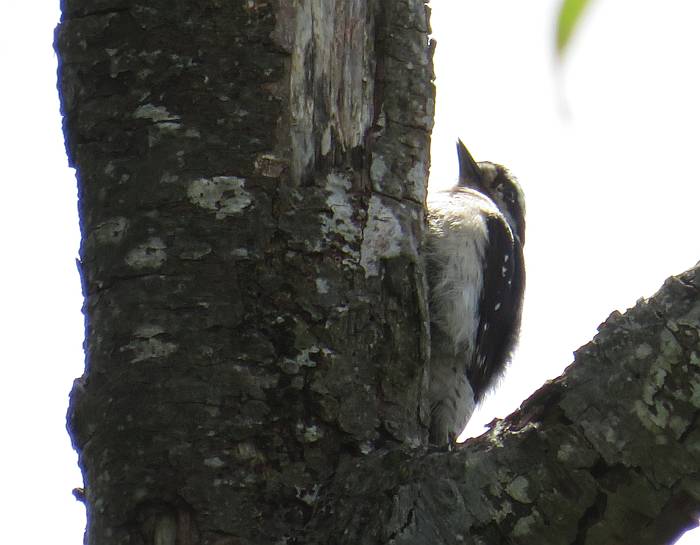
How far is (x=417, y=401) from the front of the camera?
273 centimetres

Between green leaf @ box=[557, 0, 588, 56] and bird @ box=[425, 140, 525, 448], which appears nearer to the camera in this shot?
green leaf @ box=[557, 0, 588, 56]

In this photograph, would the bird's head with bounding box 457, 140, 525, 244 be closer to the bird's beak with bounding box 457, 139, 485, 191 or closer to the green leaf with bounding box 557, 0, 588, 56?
the bird's beak with bounding box 457, 139, 485, 191

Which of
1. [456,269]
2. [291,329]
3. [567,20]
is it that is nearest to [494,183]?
[456,269]

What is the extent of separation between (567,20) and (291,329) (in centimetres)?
169

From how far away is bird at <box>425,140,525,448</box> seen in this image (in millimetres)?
4371

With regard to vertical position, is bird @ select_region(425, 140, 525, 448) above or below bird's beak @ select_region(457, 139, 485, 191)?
below

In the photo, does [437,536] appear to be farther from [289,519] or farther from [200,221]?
[200,221]

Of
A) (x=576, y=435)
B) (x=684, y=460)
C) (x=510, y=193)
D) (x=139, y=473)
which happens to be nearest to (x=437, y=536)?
(x=576, y=435)

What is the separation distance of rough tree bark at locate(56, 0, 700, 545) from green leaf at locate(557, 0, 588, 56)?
1.13 meters

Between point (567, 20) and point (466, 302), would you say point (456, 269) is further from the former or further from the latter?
point (567, 20)

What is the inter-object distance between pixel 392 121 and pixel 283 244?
0.66 m

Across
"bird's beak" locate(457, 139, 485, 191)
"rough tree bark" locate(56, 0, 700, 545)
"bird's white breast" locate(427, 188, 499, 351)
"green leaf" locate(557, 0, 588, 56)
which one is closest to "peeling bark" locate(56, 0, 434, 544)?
"rough tree bark" locate(56, 0, 700, 545)

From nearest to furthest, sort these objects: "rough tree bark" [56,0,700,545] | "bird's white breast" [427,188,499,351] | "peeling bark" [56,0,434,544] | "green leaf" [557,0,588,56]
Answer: "green leaf" [557,0,588,56]
"rough tree bark" [56,0,700,545]
"peeling bark" [56,0,434,544]
"bird's white breast" [427,188,499,351]

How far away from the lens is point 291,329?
254cm
